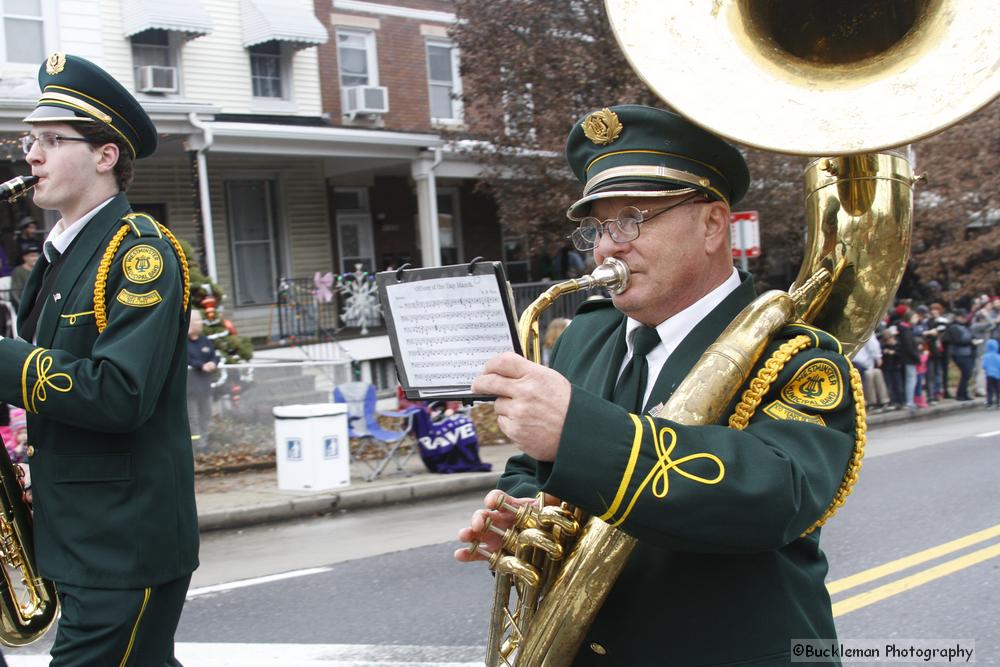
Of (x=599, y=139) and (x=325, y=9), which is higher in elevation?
(x=325, y=9)

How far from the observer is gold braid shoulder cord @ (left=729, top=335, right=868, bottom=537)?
1792mm

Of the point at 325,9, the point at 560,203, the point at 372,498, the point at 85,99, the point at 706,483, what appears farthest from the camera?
the point at 325,9

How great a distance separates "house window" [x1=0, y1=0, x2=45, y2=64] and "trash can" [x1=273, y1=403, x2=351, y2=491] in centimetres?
814

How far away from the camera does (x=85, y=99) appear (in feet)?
8.93

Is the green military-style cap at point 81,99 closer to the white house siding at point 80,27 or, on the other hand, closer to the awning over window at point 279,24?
the white house siding at point 80,27

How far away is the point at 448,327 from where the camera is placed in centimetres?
177

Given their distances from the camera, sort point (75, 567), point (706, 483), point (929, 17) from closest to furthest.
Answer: point (706, 483) → point (929, 17) → point (75, 567)

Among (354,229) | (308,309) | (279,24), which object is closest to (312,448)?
(308,309)

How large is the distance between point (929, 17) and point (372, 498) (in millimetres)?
7970

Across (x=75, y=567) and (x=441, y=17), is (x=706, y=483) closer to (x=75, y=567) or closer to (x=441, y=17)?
(x=75, y=567)

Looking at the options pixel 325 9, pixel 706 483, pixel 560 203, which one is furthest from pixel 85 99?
pixel 325 9

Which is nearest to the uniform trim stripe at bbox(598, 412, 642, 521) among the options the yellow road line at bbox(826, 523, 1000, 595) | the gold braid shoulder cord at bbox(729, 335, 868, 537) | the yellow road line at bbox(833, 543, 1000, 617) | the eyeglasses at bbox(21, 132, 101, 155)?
the gold braid shoulder cord at bbox(729, 335, 868, 537)

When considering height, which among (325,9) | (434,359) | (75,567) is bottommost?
(75,567)

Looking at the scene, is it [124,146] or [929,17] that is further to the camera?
[124,146]
